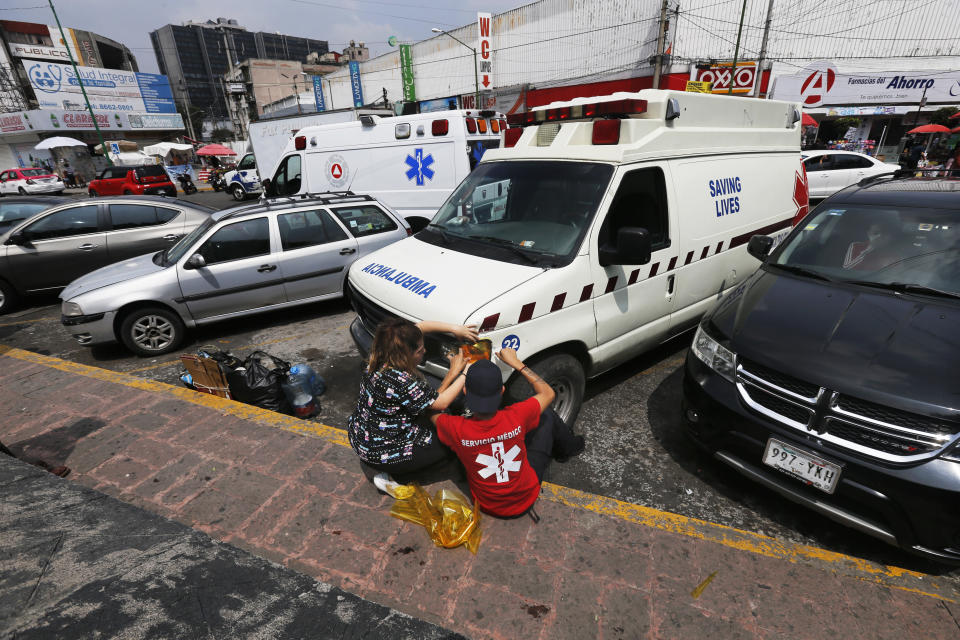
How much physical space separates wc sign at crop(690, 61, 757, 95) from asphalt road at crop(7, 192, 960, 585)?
69.5 feet

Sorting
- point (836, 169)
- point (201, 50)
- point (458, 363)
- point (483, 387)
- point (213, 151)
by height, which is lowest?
point (836, 169)

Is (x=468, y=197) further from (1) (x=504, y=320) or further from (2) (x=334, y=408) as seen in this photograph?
(2) (x=334, y=408)

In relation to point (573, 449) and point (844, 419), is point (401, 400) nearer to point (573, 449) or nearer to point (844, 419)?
point (573, 449)

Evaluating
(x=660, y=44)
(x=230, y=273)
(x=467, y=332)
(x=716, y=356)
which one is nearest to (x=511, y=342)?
(x=467, y=332)

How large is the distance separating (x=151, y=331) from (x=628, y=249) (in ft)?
17.7

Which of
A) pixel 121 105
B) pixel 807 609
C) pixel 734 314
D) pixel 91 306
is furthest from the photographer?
pixel 121 105

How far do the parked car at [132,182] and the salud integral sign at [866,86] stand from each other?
2921cm

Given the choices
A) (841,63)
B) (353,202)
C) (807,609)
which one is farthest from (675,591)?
(841,63)

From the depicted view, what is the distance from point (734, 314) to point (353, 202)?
5.15m

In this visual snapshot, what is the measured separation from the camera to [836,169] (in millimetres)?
12531

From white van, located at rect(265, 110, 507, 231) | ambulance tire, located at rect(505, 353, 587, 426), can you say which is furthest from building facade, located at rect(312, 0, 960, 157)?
ambulance tire, located at rect(505, 353, 587, 426)

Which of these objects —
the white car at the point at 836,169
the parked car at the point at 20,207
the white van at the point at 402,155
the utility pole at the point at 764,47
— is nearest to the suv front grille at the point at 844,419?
the white van at the point at 402,155

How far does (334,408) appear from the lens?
419 cm

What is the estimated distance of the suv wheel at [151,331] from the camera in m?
5.12
